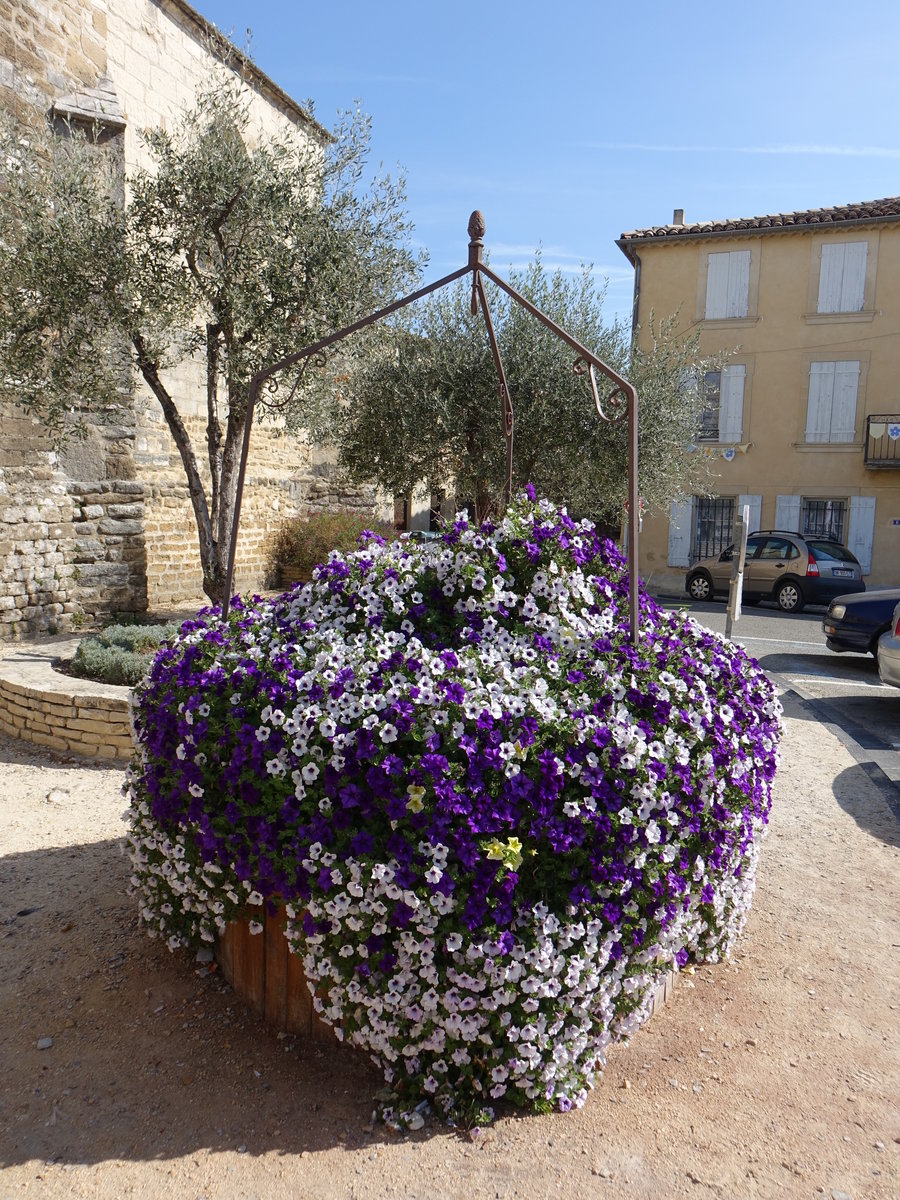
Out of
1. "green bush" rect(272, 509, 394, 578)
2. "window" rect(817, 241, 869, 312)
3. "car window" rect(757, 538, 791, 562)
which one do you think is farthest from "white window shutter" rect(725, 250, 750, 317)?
"green bush" rect(272, 509, 394, 578)

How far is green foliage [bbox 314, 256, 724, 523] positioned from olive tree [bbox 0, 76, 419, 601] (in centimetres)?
263

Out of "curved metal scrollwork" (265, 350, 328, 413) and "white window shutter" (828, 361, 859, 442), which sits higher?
"white window shutter" (828, 361, 859, 442)

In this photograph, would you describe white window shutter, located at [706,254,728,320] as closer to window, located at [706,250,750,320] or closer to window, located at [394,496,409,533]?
window, located at [706,250,750,320]

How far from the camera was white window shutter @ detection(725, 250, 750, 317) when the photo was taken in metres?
19.4

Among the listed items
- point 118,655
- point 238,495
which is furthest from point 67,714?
point 238,495

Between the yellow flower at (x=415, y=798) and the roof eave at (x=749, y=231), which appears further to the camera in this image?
the roof eave at (x=749, y=231)

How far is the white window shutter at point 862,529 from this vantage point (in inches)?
728

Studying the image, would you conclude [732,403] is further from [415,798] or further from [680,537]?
[415,798]

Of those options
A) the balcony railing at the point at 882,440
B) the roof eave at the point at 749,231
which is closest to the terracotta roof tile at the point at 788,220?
the roof eave at the point at 749,231

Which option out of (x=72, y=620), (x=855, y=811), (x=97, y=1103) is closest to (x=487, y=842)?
(x=97, y=1103)

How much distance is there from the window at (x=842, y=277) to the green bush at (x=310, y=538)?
12.0 meters

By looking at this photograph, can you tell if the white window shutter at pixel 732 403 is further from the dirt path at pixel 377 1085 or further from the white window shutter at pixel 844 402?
the dirt path at pixel 377 1085

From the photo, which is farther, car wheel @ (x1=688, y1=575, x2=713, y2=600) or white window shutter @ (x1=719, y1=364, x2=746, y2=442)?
white window shutter @ (x1=719, y1=364, x2=746, y2=442)

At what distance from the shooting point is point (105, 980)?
291 centimetres
